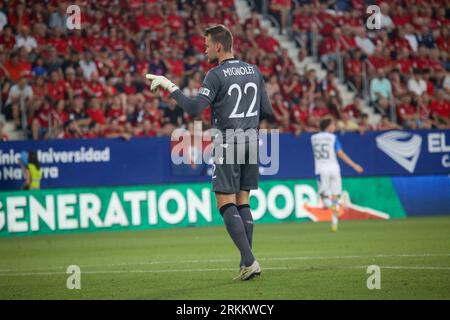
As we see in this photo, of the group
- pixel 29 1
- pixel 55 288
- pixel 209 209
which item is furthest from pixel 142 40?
pixel 55 288

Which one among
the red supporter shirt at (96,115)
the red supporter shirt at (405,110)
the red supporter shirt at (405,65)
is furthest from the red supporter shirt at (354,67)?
the red supporter shirt at (96,115)

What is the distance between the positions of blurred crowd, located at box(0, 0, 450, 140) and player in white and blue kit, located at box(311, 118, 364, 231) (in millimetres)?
3180

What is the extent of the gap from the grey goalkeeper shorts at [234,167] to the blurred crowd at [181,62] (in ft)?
37.2

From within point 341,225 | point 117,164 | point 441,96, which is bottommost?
point 341,225

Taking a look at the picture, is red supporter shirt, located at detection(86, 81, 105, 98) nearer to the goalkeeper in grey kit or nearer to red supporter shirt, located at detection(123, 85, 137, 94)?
red supporter shirt, located at detection(123, 85, 137, 94)

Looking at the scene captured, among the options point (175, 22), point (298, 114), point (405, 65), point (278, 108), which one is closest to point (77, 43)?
point (175, 22)

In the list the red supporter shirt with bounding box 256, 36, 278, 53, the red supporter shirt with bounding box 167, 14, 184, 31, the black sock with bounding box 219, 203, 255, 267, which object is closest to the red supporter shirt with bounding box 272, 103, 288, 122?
the red supporter shirt with bounding box 256, 36, 278, 53

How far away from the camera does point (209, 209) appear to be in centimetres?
2191

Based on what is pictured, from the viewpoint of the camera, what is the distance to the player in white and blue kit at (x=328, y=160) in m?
20.3

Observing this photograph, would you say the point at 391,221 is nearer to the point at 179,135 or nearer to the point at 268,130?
the point at 268,130

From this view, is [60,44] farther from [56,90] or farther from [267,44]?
[267,44]

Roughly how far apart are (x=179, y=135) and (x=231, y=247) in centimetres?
663

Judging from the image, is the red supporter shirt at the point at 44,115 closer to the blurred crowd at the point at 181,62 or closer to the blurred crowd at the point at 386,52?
the blurred crowd at the point at 181,62

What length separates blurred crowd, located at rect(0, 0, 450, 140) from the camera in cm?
2242
